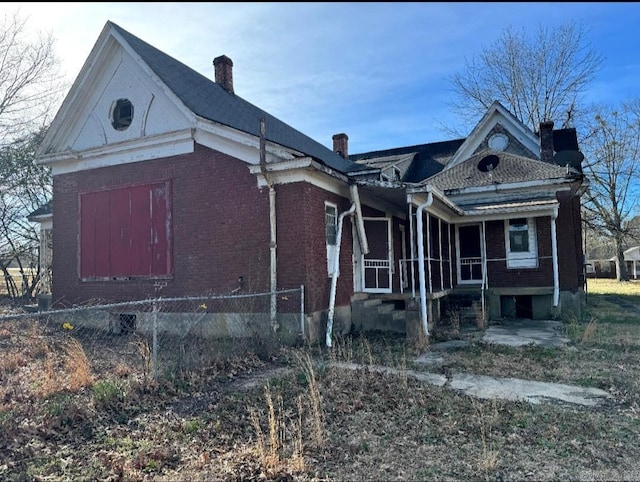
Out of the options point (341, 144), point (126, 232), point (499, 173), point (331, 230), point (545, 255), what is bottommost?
point (545, 255)

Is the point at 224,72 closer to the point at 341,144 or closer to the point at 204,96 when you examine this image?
the point at 204,96

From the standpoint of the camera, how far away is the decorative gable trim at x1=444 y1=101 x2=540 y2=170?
1750cm

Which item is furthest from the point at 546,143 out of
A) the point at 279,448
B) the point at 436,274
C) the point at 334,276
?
the point at 279,448

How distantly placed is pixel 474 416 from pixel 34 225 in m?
21.6

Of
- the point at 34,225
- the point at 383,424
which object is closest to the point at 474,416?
the point at 383,424

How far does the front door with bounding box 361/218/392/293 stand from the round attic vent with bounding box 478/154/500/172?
5.60 m

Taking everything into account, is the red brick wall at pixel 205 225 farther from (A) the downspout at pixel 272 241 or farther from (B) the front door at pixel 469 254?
(B) the front door at pixel 469 254

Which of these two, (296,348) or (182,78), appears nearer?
(296,348)

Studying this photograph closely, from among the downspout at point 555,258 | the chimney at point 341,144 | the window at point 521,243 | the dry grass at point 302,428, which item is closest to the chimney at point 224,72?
the chimney at point 341,144

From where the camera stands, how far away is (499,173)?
621 inches

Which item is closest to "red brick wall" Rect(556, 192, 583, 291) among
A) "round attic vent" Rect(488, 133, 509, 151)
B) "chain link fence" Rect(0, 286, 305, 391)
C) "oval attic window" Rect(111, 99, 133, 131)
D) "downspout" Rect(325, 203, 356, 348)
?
"round attic vent" Rect(488, 133, 509, 151)

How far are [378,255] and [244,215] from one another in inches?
174

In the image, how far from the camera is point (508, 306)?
1484 centimetres

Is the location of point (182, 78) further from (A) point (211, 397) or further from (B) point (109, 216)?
(A) point (211, 397)
